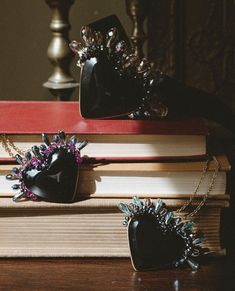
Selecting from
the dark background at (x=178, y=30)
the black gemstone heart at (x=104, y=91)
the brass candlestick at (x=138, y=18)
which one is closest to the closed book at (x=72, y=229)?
the black gemstone heart at (x=104, y=91)

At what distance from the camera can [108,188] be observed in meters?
0.57

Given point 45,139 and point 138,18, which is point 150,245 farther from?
point 138,18

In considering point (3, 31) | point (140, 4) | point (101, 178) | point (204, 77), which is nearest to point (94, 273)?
point (101, 178)

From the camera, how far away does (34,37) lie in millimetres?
1361

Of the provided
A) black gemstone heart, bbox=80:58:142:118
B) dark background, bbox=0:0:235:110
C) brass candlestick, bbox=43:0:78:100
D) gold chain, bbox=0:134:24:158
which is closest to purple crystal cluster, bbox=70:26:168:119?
black gemstone heart, bbox=80:58:142:118

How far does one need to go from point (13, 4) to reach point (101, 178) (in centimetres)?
87

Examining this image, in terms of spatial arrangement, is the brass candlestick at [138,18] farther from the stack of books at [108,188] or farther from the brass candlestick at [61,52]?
the stack of books at [108,188]

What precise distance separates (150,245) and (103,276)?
0.05 m

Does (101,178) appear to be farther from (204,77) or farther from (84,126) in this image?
(204,77)

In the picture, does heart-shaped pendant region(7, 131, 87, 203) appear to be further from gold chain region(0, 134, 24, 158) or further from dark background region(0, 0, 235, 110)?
dark background region(0, 0, 235, 110)

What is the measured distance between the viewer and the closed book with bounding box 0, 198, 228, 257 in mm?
566

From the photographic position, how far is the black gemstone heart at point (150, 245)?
0.55 meters

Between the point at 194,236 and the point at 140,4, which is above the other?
the point at 140,4

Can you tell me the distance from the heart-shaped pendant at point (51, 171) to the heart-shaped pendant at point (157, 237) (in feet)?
0.17
